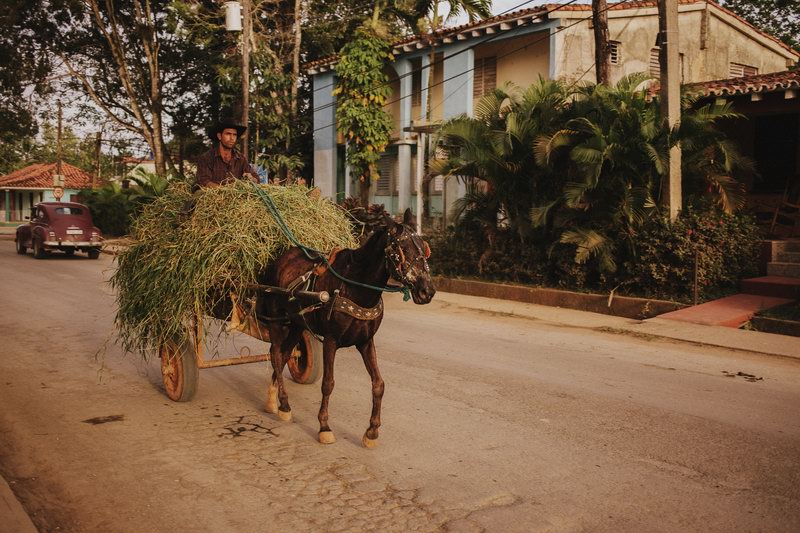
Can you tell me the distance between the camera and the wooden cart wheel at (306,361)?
7.07 metres

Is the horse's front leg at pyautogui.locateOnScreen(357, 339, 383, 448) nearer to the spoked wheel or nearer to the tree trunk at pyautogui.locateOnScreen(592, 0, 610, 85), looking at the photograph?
the spoked wheel

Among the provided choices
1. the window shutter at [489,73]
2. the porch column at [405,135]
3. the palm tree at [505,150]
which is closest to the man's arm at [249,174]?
the palm tree at [505,150]

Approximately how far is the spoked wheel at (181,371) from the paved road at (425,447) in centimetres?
13

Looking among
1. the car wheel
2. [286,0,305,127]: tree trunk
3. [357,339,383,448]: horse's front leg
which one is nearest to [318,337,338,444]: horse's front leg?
[357,339,383,448]: horse's front leg

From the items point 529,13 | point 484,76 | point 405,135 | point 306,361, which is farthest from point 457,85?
point 306,361

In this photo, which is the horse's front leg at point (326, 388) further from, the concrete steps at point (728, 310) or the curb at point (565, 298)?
the curb at point (565, 298)

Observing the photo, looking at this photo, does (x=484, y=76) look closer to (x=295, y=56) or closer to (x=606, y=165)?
(x=295, y=56)

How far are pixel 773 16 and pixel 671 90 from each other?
77.1ft

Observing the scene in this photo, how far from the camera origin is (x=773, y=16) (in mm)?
31875

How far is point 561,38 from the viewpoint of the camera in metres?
20.7

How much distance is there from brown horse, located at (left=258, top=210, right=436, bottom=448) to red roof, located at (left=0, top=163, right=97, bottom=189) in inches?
2085

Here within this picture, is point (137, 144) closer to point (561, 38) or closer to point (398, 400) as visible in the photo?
point (561, 38)

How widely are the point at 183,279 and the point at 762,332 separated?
29.1 feet

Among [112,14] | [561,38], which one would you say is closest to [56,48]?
[112,14]
